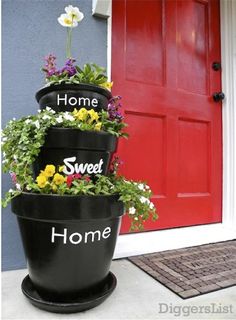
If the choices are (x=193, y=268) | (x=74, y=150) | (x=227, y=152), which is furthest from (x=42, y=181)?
(x=227, y=152)

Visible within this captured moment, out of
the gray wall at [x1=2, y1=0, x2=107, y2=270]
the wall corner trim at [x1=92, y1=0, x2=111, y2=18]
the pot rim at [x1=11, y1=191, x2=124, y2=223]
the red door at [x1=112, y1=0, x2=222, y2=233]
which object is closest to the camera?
the pot rim at [x1=11, y1=191, x2=124, y2=223]

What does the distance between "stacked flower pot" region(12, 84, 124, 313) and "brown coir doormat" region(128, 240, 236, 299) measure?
0.32 metres

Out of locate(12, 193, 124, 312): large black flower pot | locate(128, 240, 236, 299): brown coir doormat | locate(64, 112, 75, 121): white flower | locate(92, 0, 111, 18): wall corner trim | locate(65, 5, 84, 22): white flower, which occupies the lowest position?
locate(128, 240, 236, 299): brown coir doormat

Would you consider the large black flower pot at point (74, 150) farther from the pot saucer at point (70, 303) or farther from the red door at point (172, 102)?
the red door at point (172, 102)

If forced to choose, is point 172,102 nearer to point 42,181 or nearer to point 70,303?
point 42,181

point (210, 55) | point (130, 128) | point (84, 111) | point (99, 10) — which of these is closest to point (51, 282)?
point (84, 111)

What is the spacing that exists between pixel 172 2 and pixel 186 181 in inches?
48.3

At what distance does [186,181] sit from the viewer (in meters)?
1.80

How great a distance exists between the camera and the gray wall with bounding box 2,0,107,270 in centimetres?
128

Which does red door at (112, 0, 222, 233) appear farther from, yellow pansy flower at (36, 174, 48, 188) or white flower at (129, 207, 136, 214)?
yellow pansy flower at (36, 174, 48, 188)

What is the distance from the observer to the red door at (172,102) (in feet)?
5.33

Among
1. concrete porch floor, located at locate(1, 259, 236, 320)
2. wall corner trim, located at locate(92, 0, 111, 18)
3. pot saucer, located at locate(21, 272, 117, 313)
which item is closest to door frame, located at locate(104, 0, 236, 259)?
concrete porch floor, located at locate(1, 259, 236, 320)

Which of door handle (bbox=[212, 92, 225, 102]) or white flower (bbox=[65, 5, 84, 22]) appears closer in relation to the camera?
white flower (bbox=[65, 5, 84, 22])

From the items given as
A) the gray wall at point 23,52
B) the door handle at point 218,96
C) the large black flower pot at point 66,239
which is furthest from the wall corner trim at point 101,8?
→ the large black flower pot at point 66,239
